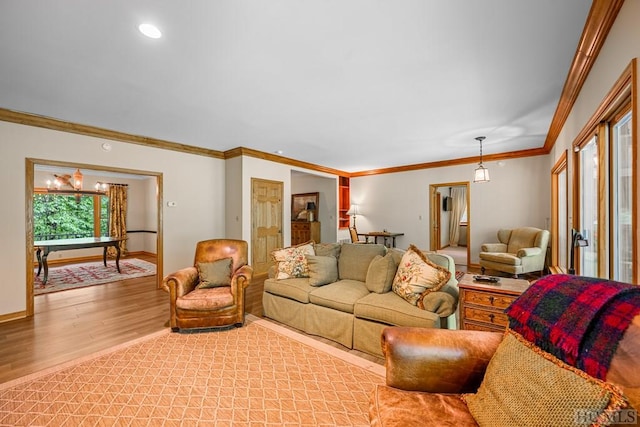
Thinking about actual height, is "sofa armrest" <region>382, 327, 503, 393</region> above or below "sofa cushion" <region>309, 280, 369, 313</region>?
above

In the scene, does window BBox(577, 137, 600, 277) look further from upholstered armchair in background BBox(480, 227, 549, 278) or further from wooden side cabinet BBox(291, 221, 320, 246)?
wooden side cabinet BBox(291, 221, 320, 246)

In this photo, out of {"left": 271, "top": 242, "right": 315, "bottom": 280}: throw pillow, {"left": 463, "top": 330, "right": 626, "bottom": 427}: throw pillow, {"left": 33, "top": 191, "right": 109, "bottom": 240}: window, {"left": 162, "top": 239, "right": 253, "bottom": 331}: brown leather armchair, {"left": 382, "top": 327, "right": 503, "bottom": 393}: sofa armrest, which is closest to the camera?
{"left": 463, "top": 330, "right": 626, "bottom": 427}: throw pillow

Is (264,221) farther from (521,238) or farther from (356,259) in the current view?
(521,238)

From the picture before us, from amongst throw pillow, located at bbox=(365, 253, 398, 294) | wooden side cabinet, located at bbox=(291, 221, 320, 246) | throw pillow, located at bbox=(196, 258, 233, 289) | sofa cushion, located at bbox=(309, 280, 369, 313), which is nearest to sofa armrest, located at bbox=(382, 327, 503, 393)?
sofa cushion, located at bbox=(309, 280, 369, 313)

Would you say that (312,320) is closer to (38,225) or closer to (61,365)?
(61,365)

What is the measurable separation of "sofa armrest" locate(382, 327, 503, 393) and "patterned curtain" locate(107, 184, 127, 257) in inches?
356

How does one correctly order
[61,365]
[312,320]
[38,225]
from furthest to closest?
[38,225] → [312,320] → [61,365]

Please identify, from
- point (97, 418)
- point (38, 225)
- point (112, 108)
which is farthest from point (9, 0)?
point (38, 225)

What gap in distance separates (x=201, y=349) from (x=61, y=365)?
109cm

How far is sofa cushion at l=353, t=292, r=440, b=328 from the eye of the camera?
2.17 meters

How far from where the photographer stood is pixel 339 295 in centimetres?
271

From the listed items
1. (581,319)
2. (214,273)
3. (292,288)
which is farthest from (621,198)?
(214,273)

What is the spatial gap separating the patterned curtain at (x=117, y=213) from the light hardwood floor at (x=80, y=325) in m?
4.02

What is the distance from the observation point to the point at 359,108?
3.27 metres
